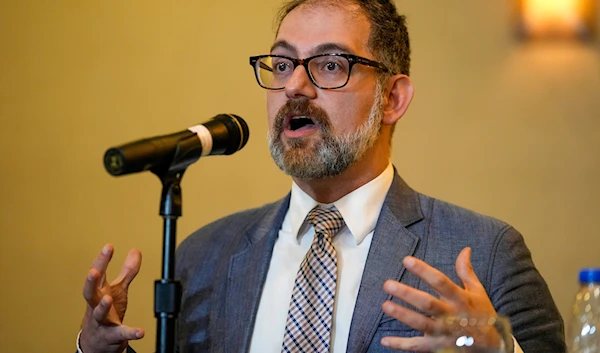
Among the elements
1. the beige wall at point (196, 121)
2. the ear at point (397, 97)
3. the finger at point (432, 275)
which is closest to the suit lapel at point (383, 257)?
the ear at point (397, 97)

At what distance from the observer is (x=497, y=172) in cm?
283

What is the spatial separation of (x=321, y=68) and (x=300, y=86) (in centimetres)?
10

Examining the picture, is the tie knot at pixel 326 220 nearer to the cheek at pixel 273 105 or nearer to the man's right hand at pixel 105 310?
the cheek at pixel 273 105

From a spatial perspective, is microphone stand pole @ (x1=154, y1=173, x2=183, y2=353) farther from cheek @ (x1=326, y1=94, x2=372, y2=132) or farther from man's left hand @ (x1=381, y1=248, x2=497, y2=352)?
cheek @ (x1=326, y1=94, x2=372, y2=132)

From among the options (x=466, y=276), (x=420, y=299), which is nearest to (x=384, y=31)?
(x=466, y=276)

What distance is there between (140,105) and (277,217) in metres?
0.96

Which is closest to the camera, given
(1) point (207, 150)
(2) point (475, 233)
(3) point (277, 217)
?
(1) point (207, 150)

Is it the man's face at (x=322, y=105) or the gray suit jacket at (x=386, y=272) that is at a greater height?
the man's face at (x=322, y=105)

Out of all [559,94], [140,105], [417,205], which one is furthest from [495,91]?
[140,105]

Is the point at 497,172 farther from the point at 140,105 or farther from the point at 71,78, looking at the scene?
the point at 71,78

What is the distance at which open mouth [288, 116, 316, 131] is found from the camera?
204cm

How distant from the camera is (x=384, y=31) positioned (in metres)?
2.20

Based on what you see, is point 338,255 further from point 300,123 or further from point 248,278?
point 300,123

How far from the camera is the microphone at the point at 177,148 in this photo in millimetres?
1270
